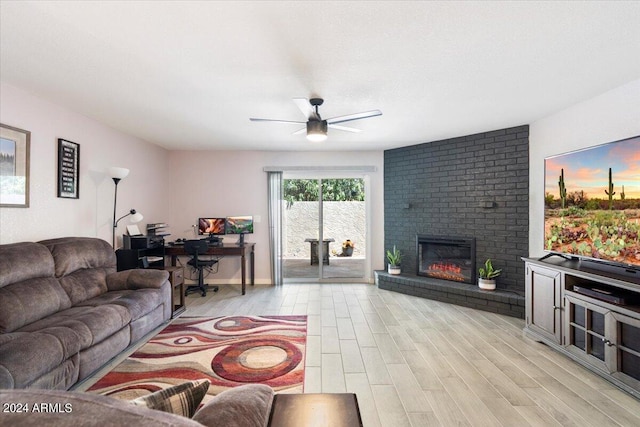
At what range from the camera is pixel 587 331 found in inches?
104

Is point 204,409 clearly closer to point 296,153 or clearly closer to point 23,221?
point 23,221

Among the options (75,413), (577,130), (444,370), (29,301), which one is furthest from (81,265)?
(577,130)

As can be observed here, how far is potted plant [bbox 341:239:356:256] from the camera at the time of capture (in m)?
6.01

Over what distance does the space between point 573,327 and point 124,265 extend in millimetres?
4781

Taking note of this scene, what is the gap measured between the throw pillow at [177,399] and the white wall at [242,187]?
4897 millimetres

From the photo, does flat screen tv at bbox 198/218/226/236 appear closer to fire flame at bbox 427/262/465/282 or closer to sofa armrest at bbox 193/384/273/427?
fire flame at bbox 427/262/465/282

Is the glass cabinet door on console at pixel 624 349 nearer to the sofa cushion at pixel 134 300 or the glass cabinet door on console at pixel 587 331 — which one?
the glass cabinet door on console at pixel 587 331

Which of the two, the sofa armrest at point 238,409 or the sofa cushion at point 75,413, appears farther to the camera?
the sofa armrest at point 238,409

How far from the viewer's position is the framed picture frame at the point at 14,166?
111 inches

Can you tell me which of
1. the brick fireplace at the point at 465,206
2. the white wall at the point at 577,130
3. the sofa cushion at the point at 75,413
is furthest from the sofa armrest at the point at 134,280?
the white wall at the point at 577,130

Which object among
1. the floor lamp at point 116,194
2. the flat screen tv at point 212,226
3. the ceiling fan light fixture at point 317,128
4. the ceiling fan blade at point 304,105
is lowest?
the flat screen tv at point 212,226

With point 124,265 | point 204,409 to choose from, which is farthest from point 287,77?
point 124,265

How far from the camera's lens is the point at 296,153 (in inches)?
232

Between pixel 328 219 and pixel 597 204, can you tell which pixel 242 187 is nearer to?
pixel 328 219
